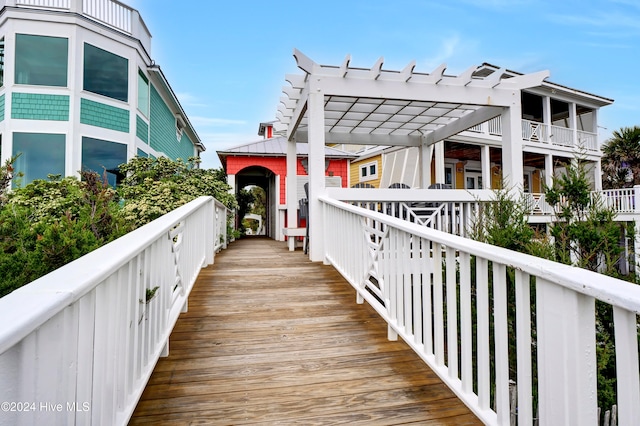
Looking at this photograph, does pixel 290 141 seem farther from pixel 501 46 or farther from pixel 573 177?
Answer: pixel 501 46

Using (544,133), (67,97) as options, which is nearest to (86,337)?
(67,97)

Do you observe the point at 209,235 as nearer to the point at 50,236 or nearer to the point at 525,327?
the point at 50,236

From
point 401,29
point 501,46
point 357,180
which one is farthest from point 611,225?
point 501,46

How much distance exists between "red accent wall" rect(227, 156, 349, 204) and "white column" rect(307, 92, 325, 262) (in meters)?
6.05

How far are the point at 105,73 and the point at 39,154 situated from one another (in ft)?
8.69

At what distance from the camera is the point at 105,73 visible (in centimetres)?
922

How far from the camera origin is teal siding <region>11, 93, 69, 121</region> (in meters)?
8.37

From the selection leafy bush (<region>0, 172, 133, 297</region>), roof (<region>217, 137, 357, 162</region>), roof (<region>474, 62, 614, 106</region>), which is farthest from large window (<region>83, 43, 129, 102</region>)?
roof (<region>474, 62, 614, 106</region>)

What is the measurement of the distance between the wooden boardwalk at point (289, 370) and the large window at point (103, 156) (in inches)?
297

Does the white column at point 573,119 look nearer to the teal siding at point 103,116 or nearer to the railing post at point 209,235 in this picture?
the railing post at point 209,235

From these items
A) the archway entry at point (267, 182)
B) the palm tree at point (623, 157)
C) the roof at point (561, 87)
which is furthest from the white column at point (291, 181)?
the palm tree at point (623, 157)

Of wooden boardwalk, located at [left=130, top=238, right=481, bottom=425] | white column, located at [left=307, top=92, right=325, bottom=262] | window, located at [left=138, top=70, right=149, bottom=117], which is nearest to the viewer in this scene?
wooden boardwalk, located at [left=130, top=238, right=481, bottom=425]

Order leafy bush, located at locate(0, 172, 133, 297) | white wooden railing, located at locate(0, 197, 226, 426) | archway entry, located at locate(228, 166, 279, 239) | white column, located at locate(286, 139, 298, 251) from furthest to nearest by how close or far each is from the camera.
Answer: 1. archway entry, located at locate(228, 166, 279, 239)
2. white column, located at locate(286, 139, 298, 251)
3. leafy bush, located at locate(0, 172, 133, 297)
4. white wooden railing, located at locate(0, 197, 226, 426)

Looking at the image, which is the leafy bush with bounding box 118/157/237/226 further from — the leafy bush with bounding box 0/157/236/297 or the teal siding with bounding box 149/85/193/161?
the teal siding with bounding box 149/85/193/161
